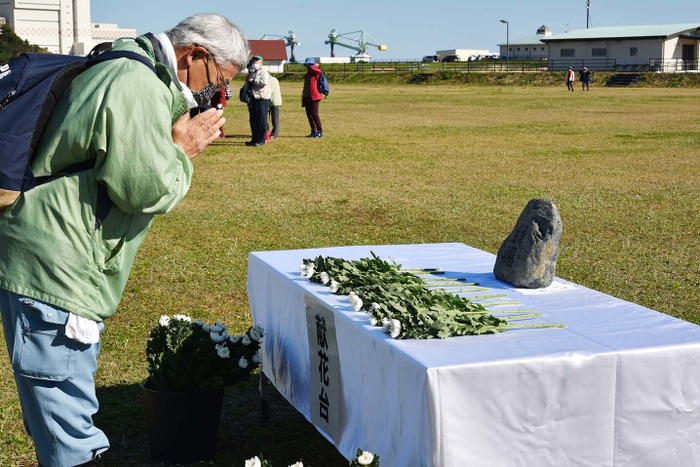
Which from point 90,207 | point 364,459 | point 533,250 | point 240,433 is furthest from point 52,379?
point 533,250

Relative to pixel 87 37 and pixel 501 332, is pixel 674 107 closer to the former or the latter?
pixel 501 332

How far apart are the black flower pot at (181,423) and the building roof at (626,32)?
69.0 m

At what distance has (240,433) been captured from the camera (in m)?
4.39

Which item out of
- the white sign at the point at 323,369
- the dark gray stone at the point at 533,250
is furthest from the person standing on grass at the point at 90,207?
the dark gray stone at the point at 533,250

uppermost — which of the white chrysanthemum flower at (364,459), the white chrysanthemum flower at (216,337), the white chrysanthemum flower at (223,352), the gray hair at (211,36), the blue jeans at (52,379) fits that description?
the gray hair at (211,36)

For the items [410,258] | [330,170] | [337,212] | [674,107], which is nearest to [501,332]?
[410,258]

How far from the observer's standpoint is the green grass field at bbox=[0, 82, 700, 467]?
4.69 m

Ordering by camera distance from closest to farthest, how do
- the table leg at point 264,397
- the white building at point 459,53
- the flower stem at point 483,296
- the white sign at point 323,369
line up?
1. the white sign at point 323,369
2. the flower stem at point 483,296
3. the table leg at point 264,397
4. the white building at point 459,53

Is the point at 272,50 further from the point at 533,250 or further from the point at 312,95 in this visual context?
the point at 533,250

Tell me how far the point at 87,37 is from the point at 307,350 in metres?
128

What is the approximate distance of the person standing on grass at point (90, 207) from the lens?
8.24 feet

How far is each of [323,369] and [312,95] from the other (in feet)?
51.3

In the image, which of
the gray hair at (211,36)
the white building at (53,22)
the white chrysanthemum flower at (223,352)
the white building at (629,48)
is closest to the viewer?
the gray hair at (211,36)

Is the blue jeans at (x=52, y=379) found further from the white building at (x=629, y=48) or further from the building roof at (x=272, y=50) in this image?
the building roof at (x=272, y=50)
